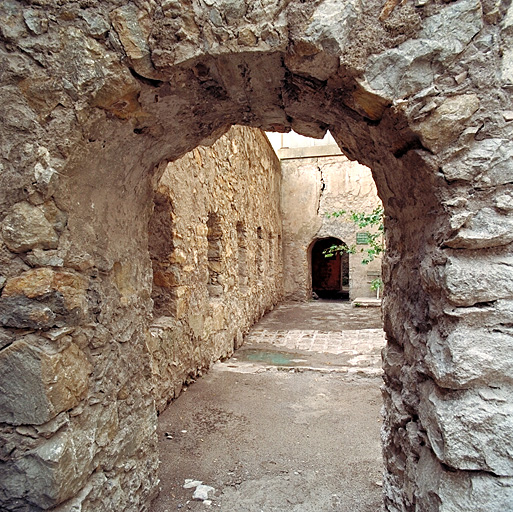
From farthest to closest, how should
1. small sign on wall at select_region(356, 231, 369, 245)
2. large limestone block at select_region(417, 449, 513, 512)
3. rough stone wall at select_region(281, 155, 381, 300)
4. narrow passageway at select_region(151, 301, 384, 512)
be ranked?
rough stone wall at select_region(281, 155, 381, 300) → small sign on wall at select_region(356, 231, 369, 245) → narrow passageway at select_region(151, 301, 384, 512) → large limestone block at select_region(417, 449, 513, 512)

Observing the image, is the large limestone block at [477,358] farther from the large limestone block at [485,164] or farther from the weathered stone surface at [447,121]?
the weathered stone surface at [447,121]

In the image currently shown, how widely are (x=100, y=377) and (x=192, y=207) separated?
8.68ft

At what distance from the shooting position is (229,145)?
596 cm

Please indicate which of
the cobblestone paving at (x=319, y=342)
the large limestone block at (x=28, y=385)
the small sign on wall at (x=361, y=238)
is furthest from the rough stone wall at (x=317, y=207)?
the large limestone block at (x=28, y=385)

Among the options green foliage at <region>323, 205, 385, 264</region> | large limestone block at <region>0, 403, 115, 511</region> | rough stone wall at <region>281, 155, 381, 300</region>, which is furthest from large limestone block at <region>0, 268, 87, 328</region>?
rough stone wall at <region>281, 155, 381, 300</region>

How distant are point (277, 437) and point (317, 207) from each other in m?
9.46

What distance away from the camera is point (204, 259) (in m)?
4.62

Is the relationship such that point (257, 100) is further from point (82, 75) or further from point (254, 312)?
point (254, 312)

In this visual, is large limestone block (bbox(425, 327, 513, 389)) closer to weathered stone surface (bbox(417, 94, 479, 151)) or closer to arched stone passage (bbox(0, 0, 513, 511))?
arched stone passage (bbox(0, 0, 513, 511))

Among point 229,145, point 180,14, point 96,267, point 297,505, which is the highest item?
point 229,145

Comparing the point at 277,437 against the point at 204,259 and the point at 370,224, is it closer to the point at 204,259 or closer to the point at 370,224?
the point at 204,259

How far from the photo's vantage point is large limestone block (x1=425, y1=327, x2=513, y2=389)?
129 centimetres

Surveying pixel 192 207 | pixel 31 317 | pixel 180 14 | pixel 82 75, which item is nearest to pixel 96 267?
pixel 31 317

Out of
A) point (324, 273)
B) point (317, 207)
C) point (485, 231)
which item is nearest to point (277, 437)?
point (485, 231)
